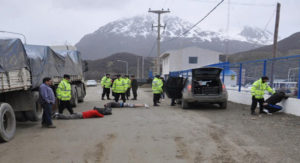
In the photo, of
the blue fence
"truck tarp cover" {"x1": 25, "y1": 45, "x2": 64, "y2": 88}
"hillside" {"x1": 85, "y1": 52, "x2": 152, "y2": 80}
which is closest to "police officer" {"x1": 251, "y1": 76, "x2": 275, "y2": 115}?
the blue fence

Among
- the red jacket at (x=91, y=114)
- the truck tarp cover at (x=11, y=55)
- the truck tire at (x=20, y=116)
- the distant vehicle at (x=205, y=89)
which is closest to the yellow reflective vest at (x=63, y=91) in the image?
the red jacket at (x=91, y=114)

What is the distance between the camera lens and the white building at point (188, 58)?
43.5 meters

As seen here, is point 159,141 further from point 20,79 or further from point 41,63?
point 41,63

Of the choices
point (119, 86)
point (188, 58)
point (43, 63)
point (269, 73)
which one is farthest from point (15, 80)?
point (188, 58)

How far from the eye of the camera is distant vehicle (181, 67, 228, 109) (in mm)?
9795

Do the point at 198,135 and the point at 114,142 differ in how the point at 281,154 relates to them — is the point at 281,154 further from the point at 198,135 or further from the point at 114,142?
the point at 114,142

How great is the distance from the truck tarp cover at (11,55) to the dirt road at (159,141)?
1.73 m

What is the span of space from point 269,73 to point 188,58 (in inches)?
1349

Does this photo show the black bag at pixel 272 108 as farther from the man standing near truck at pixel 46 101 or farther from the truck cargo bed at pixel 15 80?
the truck cargo bed at pixel 15 80

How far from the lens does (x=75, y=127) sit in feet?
22.2

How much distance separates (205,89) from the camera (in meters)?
10.3

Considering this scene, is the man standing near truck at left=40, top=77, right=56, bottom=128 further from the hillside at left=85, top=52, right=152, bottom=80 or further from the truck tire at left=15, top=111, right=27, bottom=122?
the hillside at left=85, top=52, right=152, bottom=80

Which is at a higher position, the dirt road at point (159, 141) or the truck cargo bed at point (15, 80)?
the truck cargo bed at point (15, 80)

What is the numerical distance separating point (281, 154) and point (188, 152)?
1.73m
